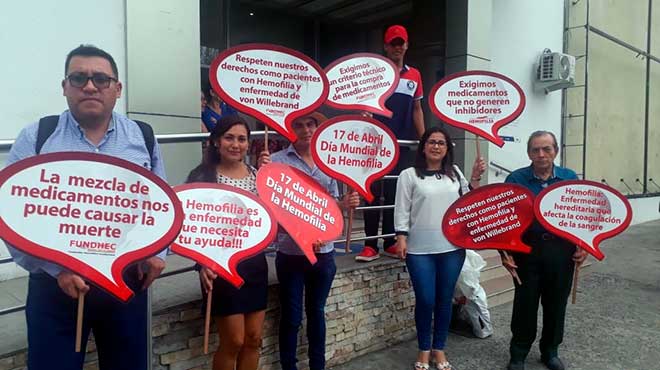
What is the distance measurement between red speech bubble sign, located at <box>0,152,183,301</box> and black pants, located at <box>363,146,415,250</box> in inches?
87.6

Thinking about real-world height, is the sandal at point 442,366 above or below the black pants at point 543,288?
below

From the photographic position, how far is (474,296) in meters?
3.68

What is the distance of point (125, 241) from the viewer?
1.55m

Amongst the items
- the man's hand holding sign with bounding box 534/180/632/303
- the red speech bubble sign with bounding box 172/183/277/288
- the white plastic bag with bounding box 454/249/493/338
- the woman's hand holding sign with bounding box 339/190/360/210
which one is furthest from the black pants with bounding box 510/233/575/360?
the red speech bubble sign with bounding box 172/183/277/288

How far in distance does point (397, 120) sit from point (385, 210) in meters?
0.75

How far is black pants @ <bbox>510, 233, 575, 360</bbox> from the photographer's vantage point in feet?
9.53

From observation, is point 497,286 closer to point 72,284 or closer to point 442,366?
point 442,366

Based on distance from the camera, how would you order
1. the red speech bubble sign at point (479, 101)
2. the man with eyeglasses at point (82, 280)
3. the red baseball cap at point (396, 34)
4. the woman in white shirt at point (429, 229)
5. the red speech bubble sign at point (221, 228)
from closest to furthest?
1. the man with eyeglasses at point (82, 280)
2. the red speech bubble sign at point (221, 228)
3. the woman in white shirt at point (429, 229)
4. the red speech bubble sign at point (479, 101)
5. the red baseball cap at point (396, 34)

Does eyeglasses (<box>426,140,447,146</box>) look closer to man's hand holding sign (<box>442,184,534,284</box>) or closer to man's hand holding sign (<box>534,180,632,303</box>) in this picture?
man's hand holding sign (<box>442,184,534,284</box>)

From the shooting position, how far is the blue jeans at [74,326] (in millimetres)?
1548

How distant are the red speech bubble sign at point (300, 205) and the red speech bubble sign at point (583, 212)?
4.33 ft

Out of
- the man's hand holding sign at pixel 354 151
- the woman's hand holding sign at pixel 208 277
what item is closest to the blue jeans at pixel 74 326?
the woman's hand holding sign at pixel 208 277

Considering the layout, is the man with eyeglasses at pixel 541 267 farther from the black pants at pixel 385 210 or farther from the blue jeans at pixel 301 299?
the blue jeans at pixel 301 299

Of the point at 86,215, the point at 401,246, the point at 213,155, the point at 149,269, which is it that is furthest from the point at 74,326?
the point at 401,246
